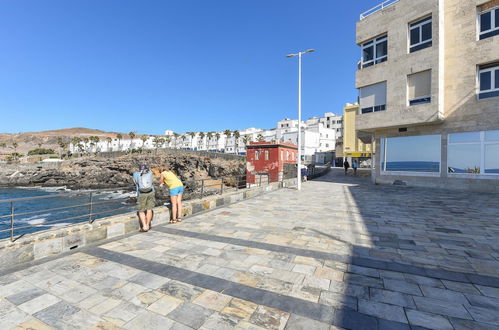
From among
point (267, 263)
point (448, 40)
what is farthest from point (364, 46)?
point (267, 263)

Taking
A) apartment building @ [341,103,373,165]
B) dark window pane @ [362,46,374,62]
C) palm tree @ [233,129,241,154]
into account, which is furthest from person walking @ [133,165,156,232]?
palm tree @ [233,129,241,154]

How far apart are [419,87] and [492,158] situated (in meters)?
5.46

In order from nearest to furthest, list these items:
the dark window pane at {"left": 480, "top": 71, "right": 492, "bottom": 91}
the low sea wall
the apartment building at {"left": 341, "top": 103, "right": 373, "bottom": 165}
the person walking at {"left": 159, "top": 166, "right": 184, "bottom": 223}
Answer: the low sea wall → the person walking at {"left": 159, "top": 166, "right": 184, "bottom": 223} → the dark window pane at {"left": 480, "top": 71, "right": 492, "bottom": 91} → the apartment building at {"left": 341, "top": 103, "right": 373, "bottom": 165}

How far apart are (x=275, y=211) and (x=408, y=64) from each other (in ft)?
43.7

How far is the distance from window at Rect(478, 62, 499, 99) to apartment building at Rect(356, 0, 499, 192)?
0.13 feet

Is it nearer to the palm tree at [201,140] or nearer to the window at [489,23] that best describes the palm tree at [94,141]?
the palm tree at [201,140]

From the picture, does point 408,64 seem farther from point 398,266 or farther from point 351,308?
point 351,308

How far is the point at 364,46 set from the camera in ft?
54.6

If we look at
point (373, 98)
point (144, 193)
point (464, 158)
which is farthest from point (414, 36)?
point (144, 193)

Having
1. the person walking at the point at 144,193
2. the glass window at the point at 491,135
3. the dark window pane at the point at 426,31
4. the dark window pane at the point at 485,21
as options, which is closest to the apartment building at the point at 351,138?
the dark window pane at the point at 426,31

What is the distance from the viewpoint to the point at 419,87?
13953mm

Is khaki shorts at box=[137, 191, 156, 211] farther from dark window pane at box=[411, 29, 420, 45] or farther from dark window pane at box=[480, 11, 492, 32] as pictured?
dark window pane at box=[480, 11, 492, 32]

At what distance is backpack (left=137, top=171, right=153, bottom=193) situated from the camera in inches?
229

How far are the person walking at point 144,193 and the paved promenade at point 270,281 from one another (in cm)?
38
